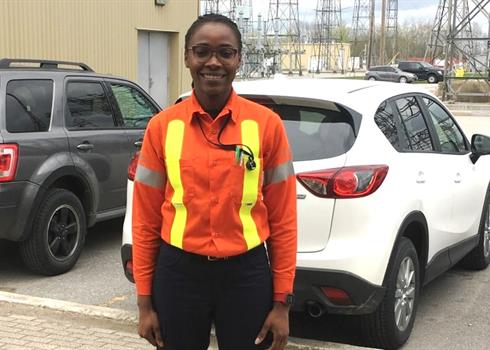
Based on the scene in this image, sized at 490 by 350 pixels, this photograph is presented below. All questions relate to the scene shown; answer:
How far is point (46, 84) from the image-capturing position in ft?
19.3

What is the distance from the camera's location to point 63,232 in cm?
579

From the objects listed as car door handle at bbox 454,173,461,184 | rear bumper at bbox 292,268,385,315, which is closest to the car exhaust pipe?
rear bumper at bbox 292,268,385,315

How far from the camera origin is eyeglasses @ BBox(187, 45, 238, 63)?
87.4 inches

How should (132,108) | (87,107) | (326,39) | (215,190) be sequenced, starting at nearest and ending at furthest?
(215,190)
(87,107)
(132,108)
(326,39)

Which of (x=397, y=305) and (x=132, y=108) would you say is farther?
(x=132, y=108)

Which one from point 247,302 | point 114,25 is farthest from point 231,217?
point 114,25

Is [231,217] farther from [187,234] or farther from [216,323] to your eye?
[216,323]

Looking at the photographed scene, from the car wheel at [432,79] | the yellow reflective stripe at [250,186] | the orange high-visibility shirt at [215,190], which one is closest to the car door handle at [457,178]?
the orange high-visibility shirt at [215,190]

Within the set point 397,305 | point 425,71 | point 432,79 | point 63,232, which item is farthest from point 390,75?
point 397,305

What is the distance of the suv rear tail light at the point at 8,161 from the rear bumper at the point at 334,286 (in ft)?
8.78

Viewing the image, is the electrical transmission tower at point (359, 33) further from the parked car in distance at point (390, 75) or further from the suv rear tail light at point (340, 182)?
the suv rear tail light at point (340, 182)

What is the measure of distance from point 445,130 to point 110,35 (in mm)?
11130

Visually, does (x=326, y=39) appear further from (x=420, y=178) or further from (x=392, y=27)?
(x=420, y=178)

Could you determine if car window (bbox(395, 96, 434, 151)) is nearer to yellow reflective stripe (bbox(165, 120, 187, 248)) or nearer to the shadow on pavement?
the shadow on pavement
